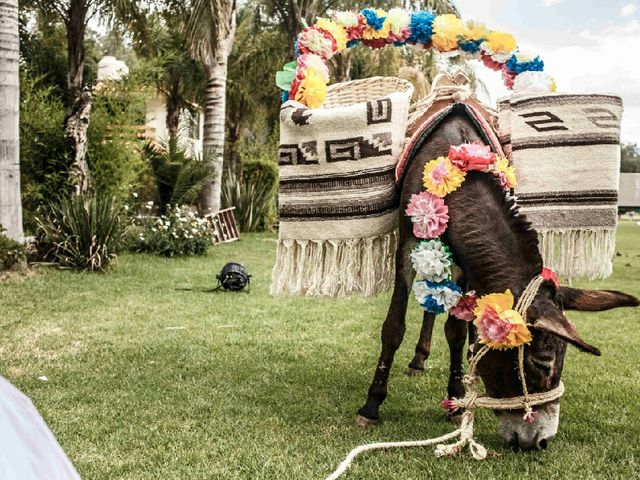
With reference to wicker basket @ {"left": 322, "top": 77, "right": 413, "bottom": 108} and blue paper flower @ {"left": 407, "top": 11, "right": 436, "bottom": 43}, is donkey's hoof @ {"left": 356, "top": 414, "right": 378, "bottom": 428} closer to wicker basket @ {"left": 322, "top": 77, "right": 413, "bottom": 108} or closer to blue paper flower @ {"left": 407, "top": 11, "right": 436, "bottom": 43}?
wicker basket @ {"left": 322, "top": 77, "right": 413, "bottom": 108}

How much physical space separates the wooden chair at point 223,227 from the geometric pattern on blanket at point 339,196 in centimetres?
1039

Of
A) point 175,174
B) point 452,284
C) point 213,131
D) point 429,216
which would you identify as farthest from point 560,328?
point 213,131

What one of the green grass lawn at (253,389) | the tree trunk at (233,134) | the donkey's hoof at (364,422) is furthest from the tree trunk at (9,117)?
the tree trunk at (233,134)

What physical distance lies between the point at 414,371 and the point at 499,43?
2434mm

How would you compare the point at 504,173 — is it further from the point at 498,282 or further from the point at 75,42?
the point at 75,42

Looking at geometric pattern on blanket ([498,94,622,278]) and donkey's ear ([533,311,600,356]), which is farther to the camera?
geometric pattern on blanket ([498,94,622,278])

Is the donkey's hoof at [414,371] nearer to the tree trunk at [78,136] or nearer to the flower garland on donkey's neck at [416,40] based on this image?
the flower garland on donkey's neck at [416,40]

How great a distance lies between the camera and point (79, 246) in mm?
9844

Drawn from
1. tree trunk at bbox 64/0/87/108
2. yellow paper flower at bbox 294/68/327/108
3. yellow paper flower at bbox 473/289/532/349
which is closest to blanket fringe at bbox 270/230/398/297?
yellow paper flower at bbox 294/68/327/108

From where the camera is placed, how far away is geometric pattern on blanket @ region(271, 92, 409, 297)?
4.15 metres

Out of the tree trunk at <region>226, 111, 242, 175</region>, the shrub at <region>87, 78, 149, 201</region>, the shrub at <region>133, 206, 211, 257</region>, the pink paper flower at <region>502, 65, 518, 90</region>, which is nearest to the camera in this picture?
the pink paper flower at <region>502, 65, 518, 90</region>

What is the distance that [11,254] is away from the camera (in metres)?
8.98

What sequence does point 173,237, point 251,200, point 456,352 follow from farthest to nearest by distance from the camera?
1. point 251,200
2. point 173,237
3. point 456,352

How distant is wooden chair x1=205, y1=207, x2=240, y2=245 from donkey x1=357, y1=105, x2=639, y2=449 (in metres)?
10.9
